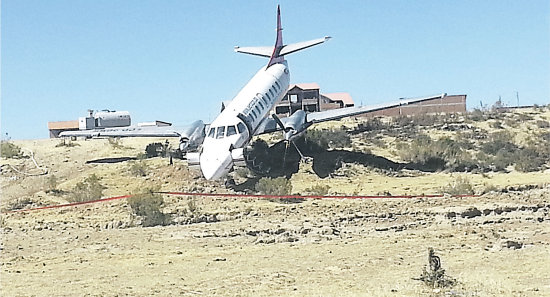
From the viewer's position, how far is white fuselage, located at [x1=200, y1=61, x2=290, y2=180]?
85.7 feet

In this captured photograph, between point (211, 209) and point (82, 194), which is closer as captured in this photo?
point (211, 209)

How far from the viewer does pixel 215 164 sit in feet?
84.7

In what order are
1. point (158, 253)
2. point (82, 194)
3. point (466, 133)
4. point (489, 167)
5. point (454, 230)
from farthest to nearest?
point (466, 133)
point (489, 167)
point (82, 194)
point (454, 230)
point (158, 253)

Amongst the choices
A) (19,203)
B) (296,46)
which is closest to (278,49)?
(296,46)

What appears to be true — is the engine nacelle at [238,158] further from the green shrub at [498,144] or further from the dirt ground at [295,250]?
the green shrub at [498,144]

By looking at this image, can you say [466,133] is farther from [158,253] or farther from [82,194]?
[158,253]

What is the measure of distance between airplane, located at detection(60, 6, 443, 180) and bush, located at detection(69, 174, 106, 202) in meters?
3.72

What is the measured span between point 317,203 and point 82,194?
9.34 m

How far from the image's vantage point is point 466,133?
42.5m

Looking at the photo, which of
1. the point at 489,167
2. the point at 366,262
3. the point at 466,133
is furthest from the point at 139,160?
the point at 366,262

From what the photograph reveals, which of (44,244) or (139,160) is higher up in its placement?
(139,160)

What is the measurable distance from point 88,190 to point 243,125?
255 inches

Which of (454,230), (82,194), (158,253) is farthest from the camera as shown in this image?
(82,194)

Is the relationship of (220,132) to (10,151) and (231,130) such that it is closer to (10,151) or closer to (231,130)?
(231,130)
